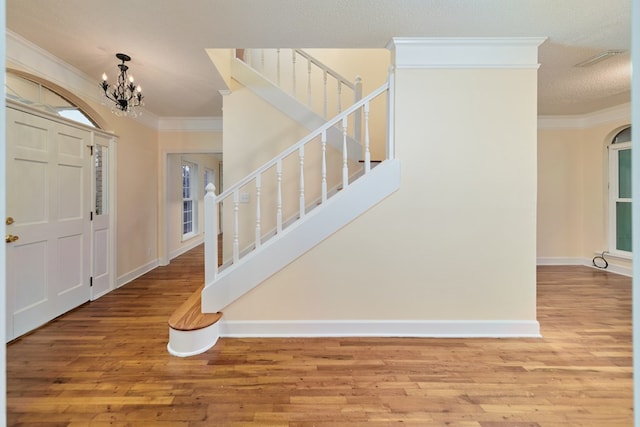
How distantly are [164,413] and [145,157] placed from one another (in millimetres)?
3812

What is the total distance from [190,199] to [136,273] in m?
2.90

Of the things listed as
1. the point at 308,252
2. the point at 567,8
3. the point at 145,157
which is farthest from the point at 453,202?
the point at 145,157

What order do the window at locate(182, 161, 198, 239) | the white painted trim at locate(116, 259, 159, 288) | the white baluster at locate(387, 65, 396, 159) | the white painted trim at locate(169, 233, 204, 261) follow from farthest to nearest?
the window at locate(182, 161, 198, 239) < the white painted trim at locate(169, 233, 204, 261) < the white painted trim at locate(116, 259, 159, 288) < the white baluster at locate(387, 65, 396, 159)

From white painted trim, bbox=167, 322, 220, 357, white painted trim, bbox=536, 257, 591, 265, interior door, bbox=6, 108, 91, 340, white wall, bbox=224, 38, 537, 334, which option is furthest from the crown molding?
white painted trim, bbox=536, 257, 591, 265

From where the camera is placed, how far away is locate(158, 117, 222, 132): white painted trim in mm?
4574

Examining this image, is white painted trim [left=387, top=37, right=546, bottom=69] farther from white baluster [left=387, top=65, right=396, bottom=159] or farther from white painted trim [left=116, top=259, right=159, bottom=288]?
white painted trim [left=116, top=259, right=159, bottom=288]

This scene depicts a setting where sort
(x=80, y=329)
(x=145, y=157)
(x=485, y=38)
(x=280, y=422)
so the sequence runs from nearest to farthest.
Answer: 1. (x=280, y=422)
2. (x=485, y=38)
3. (x=80, y=329)
4. (x=145, y=157)

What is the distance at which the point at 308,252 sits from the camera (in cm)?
244

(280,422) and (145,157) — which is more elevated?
(145,157)

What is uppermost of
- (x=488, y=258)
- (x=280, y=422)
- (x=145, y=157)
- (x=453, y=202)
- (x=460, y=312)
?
(x=145, y=157)

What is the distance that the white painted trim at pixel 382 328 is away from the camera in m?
2.42

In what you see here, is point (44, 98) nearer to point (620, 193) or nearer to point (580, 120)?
point (580, 120)

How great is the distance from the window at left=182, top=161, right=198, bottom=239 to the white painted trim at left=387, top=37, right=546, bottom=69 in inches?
217

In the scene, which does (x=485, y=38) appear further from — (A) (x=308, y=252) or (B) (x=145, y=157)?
(B) (x=145, y=157)
